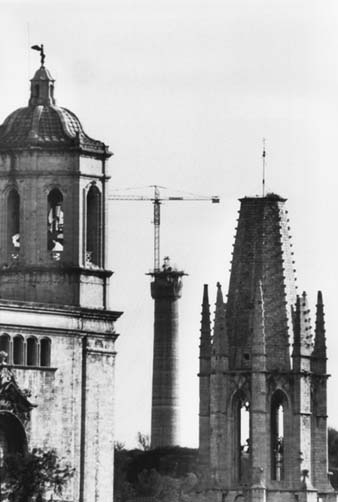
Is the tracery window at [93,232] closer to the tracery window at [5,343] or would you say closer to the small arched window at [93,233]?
the small arched window at [93,233]

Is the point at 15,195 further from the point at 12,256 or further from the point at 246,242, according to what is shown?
the point at 246,242

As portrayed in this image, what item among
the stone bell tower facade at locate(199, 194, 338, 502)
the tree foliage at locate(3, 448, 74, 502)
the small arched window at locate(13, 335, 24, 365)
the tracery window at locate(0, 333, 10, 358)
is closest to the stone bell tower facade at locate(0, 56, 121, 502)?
the small arched window at locate(13, 335, 24, 365)

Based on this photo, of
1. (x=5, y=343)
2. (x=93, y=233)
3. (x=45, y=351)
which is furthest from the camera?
(x=93, y=233)

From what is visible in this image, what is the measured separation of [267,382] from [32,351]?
1407 inches

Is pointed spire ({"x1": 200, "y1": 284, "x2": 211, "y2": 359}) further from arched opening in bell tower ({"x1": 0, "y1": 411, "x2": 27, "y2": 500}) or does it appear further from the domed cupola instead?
arched opening in bell tower ({"x1": 0, "y1": 411, "x2": 27, "y2": 500})

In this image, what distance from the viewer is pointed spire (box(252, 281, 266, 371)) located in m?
168

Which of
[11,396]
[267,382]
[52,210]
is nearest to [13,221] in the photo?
[52,210]

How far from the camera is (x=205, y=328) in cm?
17212

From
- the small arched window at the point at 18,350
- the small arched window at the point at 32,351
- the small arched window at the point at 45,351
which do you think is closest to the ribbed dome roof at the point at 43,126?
the small arched window at the point at 45,351

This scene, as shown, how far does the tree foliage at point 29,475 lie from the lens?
12656cm

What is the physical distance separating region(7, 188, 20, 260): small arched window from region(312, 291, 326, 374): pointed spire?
3440 centimetres

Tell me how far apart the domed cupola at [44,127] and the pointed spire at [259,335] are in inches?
1184

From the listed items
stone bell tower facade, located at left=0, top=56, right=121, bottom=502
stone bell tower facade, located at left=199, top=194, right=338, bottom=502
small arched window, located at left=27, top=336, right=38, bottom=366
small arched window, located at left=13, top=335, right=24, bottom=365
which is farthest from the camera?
stone bell tower facade, located at left=199, top=194, right=338, bottom=502

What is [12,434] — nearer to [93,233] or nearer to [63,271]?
[63,271]
